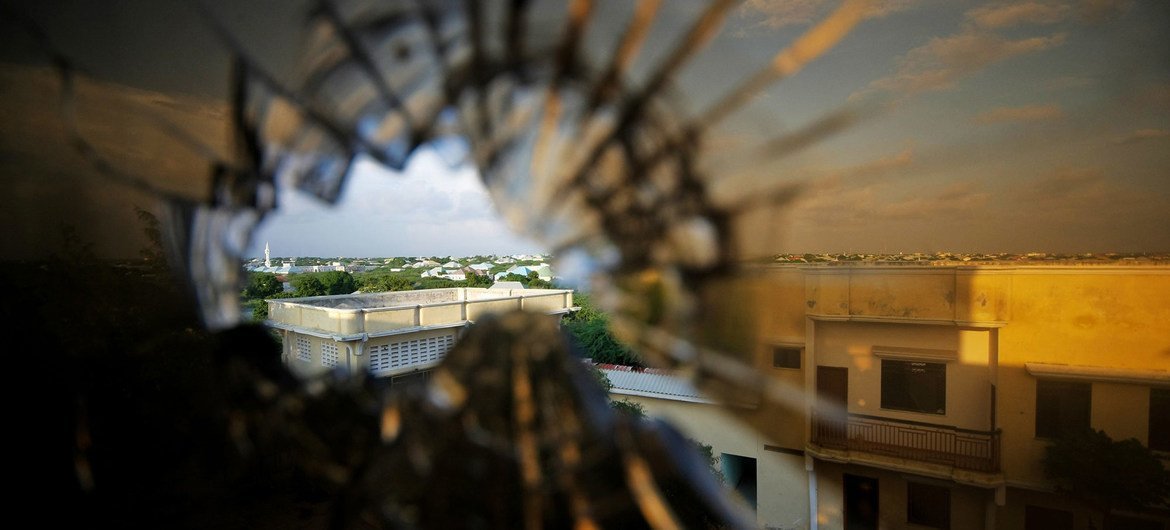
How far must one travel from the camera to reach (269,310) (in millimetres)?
1695

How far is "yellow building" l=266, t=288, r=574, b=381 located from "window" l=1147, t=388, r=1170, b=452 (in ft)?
8.60

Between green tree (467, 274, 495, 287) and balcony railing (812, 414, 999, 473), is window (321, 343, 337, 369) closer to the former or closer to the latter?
green tree (467, 274, 495, 287)

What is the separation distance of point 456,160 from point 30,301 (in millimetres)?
1699

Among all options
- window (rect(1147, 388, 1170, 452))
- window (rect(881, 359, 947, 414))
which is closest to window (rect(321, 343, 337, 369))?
window (rect(881, 359, 947, 414))

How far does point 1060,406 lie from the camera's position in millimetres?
2494

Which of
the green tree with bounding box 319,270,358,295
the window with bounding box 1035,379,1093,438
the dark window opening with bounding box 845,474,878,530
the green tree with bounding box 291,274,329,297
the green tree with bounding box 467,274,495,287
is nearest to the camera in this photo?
the green tree with bounding box 291,274,329,297

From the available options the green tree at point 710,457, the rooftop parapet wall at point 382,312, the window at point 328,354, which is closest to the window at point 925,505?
the green tree at point 710,457

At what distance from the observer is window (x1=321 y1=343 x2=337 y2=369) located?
4.90 ft

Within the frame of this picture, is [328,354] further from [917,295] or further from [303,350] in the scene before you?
[917,295]

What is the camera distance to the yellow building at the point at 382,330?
1479 mm

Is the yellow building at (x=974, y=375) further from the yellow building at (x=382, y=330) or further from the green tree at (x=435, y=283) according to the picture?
the green tree at (x=435, y=283)

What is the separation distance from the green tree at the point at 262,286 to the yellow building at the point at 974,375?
1.80m

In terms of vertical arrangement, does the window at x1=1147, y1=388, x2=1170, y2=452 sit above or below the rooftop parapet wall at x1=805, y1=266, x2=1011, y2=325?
below

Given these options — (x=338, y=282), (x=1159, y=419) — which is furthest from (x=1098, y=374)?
(x=338, y=282)
